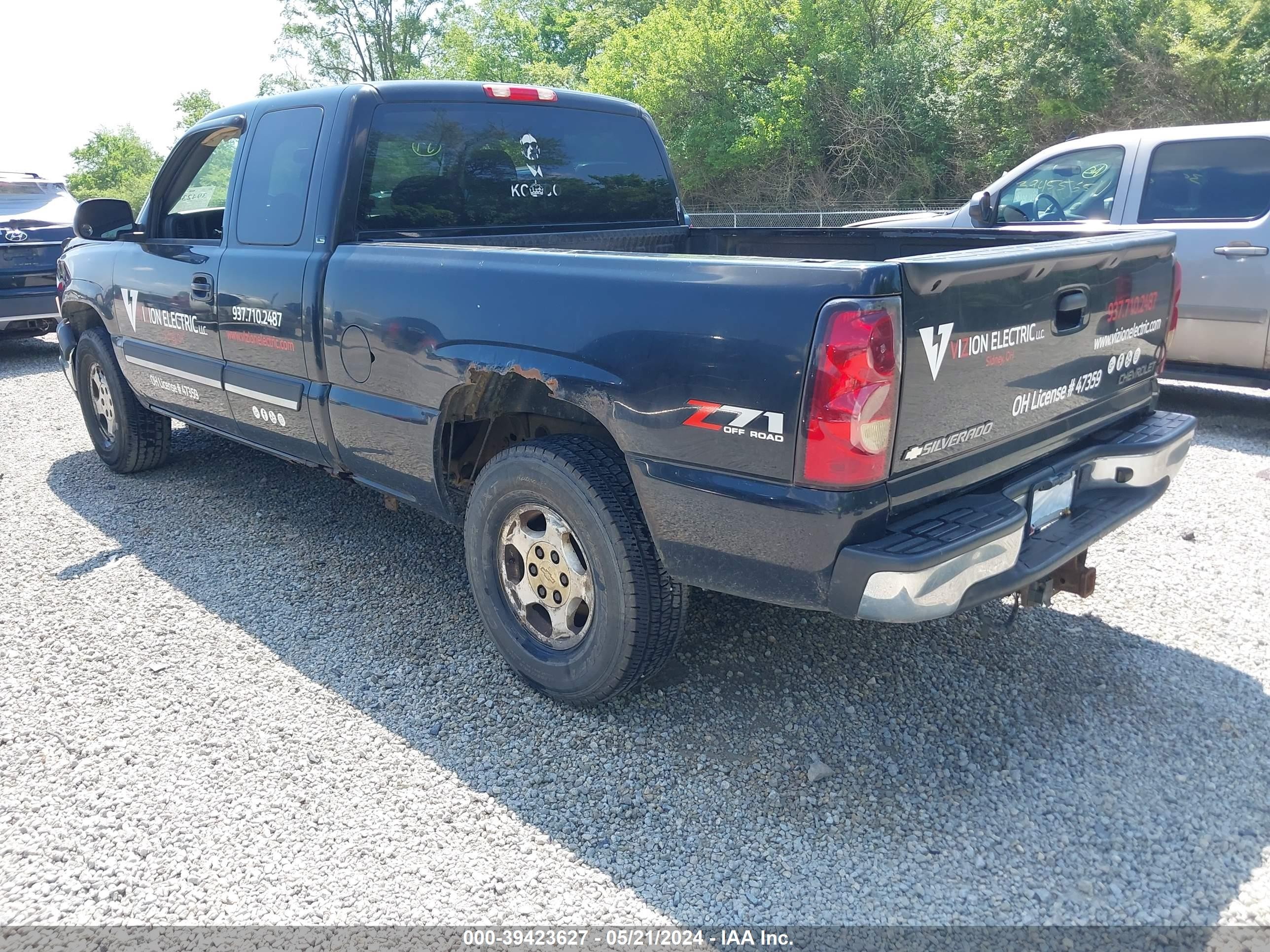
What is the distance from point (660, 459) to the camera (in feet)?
9.04

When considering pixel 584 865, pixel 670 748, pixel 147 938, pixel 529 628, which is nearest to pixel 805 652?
pixel 670 748

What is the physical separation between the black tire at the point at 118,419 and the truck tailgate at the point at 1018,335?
4812mm

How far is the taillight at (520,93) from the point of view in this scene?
4242 mm

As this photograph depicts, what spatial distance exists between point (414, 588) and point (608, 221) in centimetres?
195

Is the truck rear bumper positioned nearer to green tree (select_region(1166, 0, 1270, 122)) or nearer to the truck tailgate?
the truck tailgate

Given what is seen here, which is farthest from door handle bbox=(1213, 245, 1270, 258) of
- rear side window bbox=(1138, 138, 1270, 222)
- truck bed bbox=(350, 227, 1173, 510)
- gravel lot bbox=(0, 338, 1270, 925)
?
truck bed bbox=(350, 227, 1173, 510)

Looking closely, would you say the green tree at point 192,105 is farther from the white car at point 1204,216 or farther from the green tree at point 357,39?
the white car at point 1204,216

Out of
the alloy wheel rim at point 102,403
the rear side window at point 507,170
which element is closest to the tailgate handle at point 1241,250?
the rear side window at point 507,170

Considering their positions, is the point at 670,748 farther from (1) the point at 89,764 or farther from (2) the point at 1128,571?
(2) the point at 1128,571

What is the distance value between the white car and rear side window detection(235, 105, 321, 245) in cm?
357

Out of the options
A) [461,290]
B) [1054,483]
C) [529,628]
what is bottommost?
[529,628]

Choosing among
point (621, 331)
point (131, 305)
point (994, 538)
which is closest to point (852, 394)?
point (994, 538)

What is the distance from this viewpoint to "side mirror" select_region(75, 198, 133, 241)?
5.05m

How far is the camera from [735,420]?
2551mm
